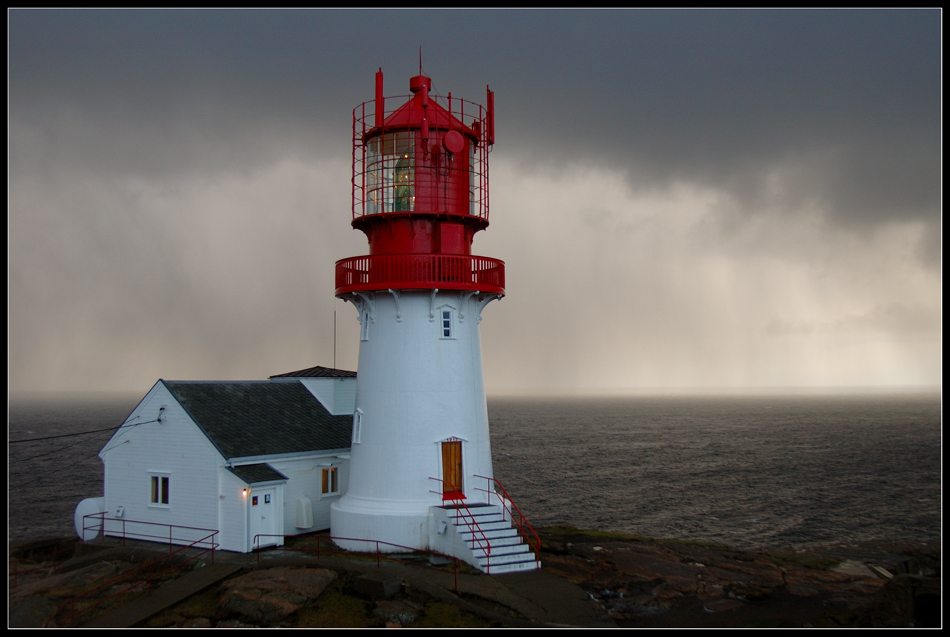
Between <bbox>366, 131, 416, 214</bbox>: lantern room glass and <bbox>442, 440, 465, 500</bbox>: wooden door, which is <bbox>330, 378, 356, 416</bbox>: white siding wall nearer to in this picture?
<bbox>442, 440, 465, 500</bbox>: wooden door

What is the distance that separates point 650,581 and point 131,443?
15926 millimetres

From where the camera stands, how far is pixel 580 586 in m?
20.5

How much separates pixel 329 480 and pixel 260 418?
294 cm

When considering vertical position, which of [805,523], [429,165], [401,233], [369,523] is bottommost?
[805,523]

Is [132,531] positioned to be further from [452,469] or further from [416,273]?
[416,273]

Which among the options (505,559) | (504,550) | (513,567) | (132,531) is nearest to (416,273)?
(504,550)

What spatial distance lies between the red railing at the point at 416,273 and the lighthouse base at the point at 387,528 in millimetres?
6164

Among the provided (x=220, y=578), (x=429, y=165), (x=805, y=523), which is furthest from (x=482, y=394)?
(x=805, y=523)

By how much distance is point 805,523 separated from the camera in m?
39.8

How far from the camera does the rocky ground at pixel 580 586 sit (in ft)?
58.3

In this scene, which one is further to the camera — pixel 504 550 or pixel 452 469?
pixel 452 469

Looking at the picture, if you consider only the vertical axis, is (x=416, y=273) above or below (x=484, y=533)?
above

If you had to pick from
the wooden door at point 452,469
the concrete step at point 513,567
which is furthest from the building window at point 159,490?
the concrete step at point 513,567

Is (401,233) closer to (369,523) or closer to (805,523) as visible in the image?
(369,523)
